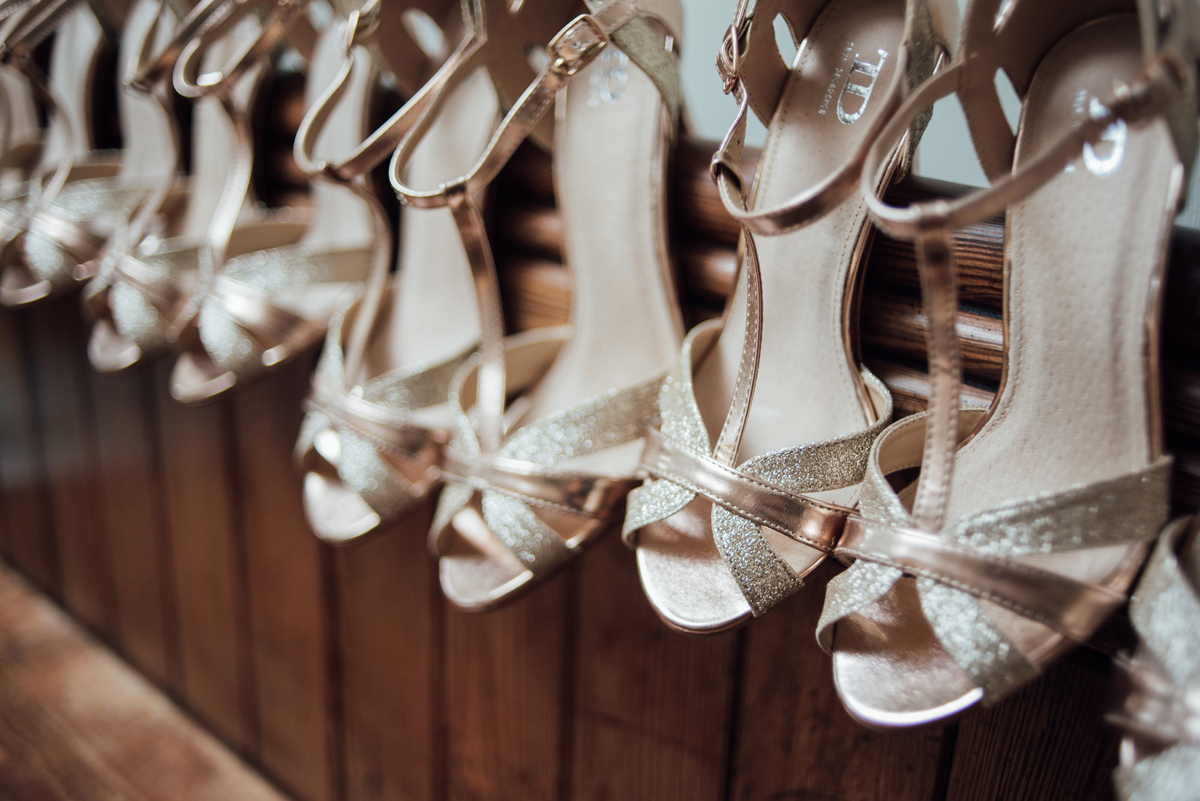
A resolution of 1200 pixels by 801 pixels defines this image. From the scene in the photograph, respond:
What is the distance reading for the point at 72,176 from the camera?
3.06 ft

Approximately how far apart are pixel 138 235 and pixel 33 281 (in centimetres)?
25

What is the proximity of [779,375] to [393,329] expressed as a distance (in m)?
0.36

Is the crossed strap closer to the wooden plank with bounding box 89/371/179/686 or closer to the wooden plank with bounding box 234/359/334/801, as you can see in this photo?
the wooden plank with bounding box 234/359/334/801

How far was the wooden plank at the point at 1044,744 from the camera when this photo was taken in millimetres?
458

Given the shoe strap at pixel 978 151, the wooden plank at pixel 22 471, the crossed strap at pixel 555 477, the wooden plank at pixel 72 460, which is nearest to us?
the shoe strap at pixel 978 151

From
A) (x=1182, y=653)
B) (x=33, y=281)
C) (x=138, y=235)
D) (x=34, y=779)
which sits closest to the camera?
(x=1182, y=653)

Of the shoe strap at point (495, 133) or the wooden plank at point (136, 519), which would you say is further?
the wooden plank at point (136, 519)

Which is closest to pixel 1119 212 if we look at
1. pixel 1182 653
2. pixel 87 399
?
pixel 1182 653

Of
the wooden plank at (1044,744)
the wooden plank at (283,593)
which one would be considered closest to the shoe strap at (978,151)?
the wooden plank at (1044,744)

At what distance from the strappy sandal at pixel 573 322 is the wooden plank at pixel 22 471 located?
985 mm

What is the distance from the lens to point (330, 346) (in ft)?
2.20

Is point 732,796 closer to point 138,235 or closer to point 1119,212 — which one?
point 1119,212

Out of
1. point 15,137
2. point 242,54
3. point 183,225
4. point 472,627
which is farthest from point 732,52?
point 15,137

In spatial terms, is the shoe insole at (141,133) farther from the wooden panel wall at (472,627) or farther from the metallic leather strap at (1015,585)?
the metallic leather strap at (1015,585)
